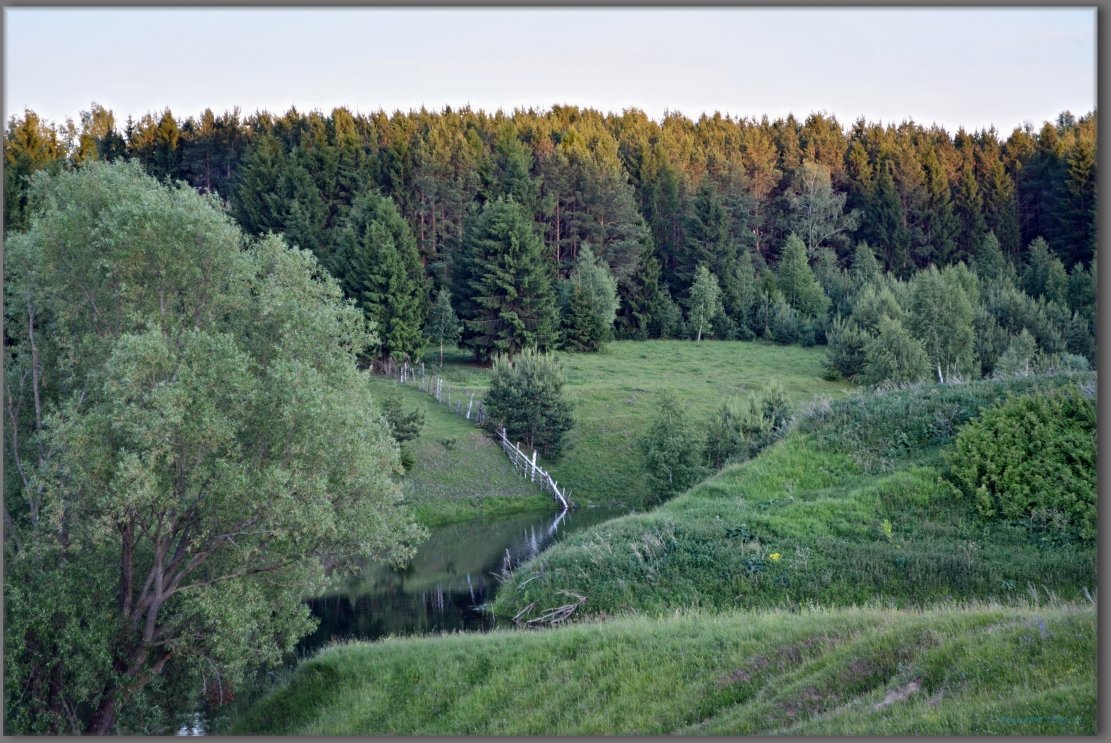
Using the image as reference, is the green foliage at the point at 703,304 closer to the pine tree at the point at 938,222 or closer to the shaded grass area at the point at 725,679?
the pine tree at the point at 938,222

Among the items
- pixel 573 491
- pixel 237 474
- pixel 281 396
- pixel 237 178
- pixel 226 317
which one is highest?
pixel 237 178

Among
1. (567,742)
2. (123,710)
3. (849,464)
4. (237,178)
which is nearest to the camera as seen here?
(567,742)

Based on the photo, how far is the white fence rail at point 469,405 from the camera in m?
59.9

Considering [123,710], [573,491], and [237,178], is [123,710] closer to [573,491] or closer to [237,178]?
[573,491]

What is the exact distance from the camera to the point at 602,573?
99.4 feet

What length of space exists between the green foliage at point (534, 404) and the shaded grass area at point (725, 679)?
36.3 metres

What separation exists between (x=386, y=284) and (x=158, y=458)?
191ft

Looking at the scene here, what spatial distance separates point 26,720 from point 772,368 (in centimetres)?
6962

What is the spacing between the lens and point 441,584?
39875 millimetres

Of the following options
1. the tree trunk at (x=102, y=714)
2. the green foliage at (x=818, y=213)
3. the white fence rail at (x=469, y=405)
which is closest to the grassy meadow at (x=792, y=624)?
the tree trunk at (x=102, y=714)

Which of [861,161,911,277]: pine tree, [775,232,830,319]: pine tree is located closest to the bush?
[775,232,830,319]: pine tree

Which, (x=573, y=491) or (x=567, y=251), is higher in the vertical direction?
(x=567, y=251)

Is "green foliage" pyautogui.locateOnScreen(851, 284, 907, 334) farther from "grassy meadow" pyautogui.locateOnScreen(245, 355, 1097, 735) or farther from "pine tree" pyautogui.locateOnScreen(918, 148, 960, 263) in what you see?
"grassy meadow" pyautogui.locateOnScreen(245, 355, 1097, 735)

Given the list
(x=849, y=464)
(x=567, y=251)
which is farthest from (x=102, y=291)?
(x=567, y=251)
